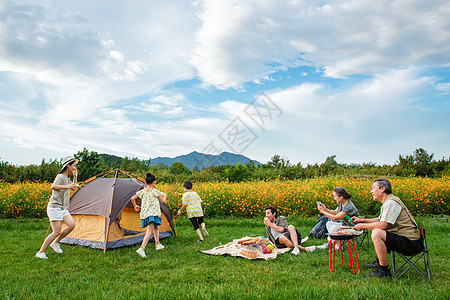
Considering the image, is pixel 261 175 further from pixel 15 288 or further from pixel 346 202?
pixel 15 288

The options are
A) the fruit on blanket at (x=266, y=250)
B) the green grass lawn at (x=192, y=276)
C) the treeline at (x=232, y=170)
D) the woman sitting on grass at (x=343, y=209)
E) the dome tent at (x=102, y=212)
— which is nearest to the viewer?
the green grass lawn at (x=192, y=276)

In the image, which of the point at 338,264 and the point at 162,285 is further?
the point at 338,264

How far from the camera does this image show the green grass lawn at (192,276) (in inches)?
158

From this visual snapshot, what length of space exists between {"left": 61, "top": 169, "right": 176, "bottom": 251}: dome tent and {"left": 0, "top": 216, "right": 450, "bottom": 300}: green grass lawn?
31 cm

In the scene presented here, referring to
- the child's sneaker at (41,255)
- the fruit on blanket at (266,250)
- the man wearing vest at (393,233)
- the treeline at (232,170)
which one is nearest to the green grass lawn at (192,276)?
the child's sneaker at (41,255)

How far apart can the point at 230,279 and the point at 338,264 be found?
2034 mm

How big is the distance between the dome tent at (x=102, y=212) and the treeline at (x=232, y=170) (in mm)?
11033

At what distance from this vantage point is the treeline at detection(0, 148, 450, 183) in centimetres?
1806

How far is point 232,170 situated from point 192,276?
55.8 ft

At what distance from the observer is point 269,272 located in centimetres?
500

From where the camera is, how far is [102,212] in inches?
274

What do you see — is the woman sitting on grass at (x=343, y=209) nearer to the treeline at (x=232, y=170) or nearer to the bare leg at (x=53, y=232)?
the bare leg at (x=53, y=232)

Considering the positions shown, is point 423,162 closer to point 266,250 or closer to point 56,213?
point 266,250

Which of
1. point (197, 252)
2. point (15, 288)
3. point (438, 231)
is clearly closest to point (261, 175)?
point (438, 231)
